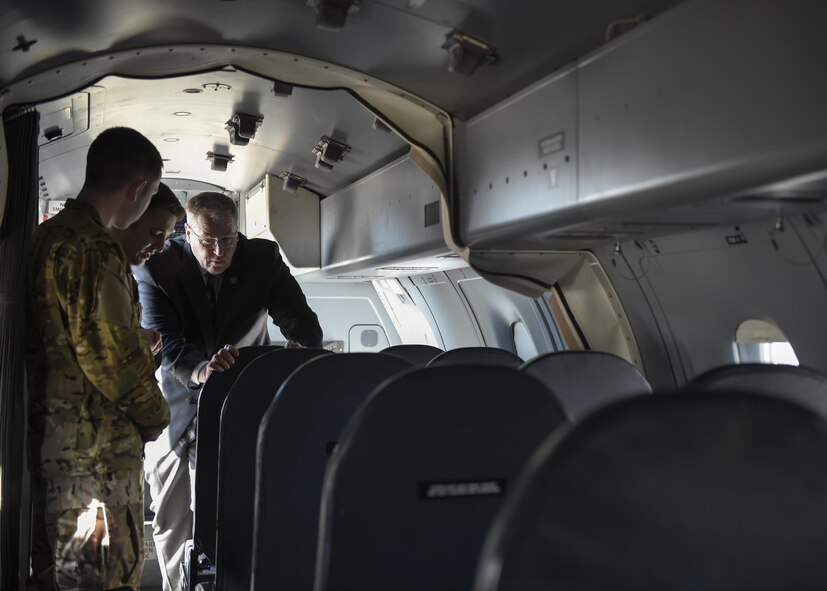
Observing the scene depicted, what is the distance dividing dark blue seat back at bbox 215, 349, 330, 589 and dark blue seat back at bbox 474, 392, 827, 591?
7.71 feet

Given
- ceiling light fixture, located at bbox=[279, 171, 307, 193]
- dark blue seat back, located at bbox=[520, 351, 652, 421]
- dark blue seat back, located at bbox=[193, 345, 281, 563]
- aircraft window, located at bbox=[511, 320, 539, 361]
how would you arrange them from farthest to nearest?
ceiling light fixture, located at bbox=[279, 171, 307, 193] < aircraft window, located at bbox=[511, 320, 539, 361] < dark blue seat back, located at bbox=[193, 345, 281, 563] < dark blue seat back, located at bbox=[520, 351, 652, 421]

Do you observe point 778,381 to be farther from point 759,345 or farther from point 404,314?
point 404,314

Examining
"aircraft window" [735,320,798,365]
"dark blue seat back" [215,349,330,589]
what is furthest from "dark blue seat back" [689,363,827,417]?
"dark blue seat back" [215,349,330,589]

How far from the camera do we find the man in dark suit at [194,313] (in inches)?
180

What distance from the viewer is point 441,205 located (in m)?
4.83

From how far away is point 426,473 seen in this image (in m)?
1.84

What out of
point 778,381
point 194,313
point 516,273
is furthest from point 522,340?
point 778,381

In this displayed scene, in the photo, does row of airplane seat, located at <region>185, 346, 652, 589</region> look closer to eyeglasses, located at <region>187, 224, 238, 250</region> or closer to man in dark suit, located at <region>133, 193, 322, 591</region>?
man in dark suit, located at <region>133, 193, 322, 591</region>

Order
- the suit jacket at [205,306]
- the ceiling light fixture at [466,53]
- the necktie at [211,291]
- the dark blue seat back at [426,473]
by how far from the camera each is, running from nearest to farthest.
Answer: the dark blue seat back at [426,473] < the ceiling light fixture at [466,53] < the suit jacket at [205,306] < the necktie at [211,291]

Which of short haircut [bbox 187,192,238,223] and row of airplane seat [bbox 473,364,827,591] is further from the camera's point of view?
short haircut [bbox 187,192,238,223]

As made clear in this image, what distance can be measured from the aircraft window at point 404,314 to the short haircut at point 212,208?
13.0 feet

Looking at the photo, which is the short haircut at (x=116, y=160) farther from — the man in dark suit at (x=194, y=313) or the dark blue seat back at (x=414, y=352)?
the dark blue seat back at (x=414, y=352)

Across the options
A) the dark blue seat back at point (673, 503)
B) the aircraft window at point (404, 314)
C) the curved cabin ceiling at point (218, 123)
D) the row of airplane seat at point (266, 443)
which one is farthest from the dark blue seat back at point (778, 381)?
the aircraft window at point (404, 314)

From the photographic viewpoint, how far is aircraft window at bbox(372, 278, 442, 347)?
857 cm
